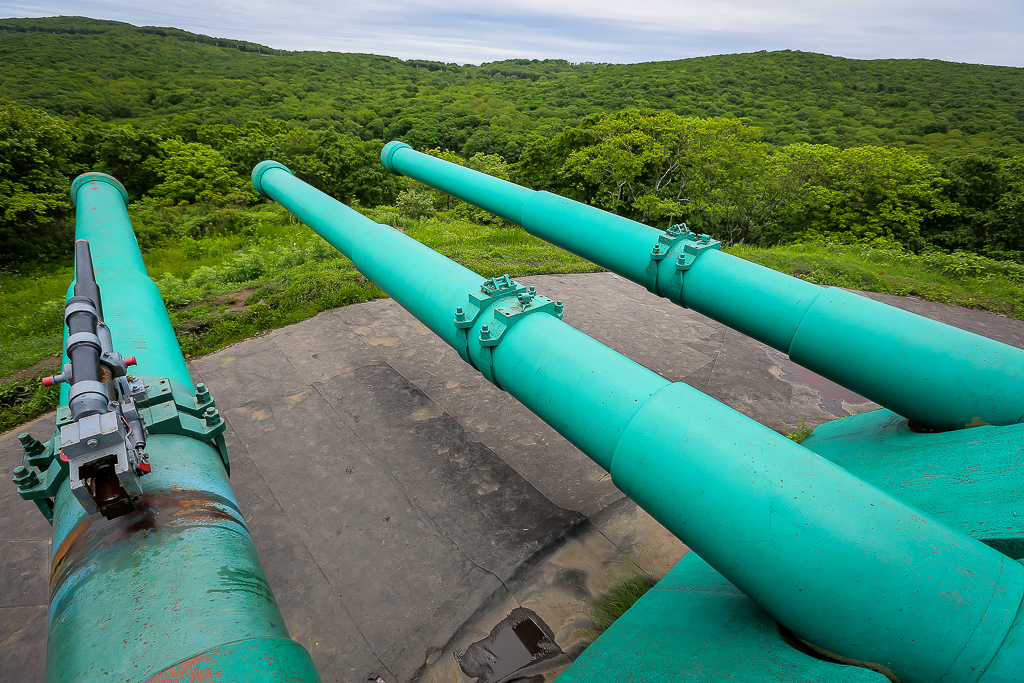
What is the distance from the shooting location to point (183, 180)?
2430 centimetres

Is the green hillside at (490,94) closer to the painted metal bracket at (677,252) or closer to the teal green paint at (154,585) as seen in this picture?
the painted metal bracket at (677,252)

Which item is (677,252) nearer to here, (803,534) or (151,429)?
(803,534)

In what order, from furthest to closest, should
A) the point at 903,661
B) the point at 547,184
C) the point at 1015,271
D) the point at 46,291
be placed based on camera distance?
the point at 547,184 < the point at 46,291 < the point at 1015,271 < the point at 903,661

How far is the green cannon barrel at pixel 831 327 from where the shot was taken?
232cm

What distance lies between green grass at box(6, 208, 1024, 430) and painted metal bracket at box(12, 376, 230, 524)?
5.01 meters

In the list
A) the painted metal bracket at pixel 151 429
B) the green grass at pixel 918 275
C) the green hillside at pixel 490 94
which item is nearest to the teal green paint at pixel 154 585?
the painted metal bracket at pixel 151 429

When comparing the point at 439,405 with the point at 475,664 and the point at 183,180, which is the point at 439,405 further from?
the point at 183,180

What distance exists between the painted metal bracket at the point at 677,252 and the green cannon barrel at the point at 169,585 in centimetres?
318

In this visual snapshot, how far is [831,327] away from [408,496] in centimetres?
359

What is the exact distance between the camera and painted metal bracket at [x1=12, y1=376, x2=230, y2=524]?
6.60 ft

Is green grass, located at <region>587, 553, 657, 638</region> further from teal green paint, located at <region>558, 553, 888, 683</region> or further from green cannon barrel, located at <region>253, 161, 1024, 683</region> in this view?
green cannon barrel, located at <region>253, 161, 1024, 683</region>

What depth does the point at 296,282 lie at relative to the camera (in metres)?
8.89

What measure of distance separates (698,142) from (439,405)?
74.3 feet

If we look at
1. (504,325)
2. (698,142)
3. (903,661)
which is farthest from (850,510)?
(698,142)
